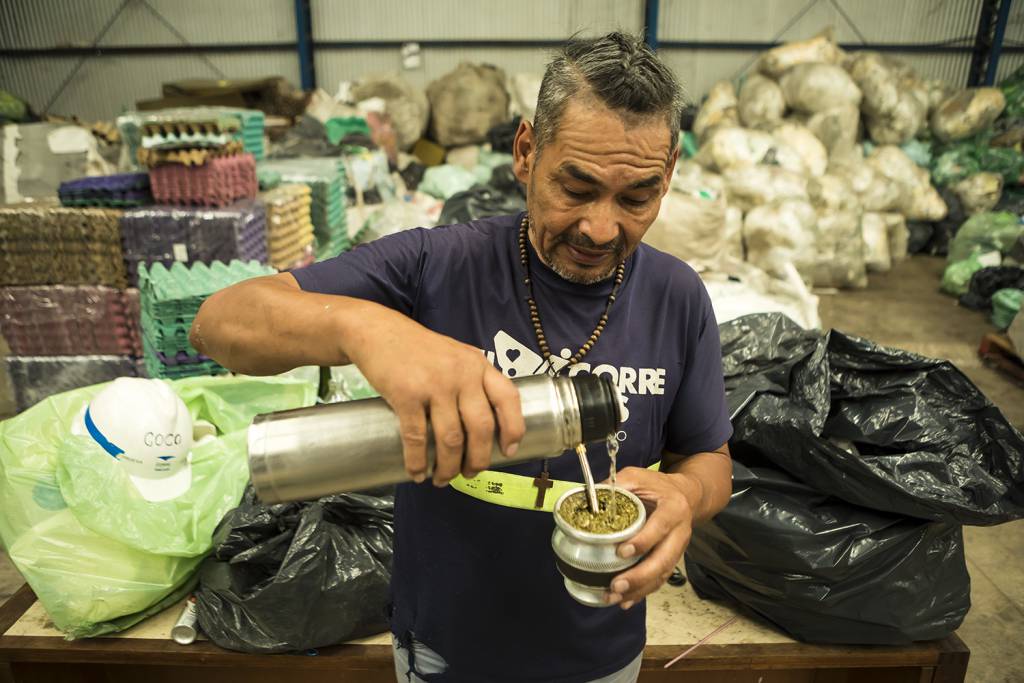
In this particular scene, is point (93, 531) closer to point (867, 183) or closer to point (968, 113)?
point (867, 183)

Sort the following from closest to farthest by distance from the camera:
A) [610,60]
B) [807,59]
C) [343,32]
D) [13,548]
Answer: [610,60]
[13,548]
[807,59]
[343,32]

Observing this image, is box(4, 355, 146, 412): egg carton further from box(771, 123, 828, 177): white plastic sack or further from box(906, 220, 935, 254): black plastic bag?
box(906, 220, 935, 254): black plastic bag

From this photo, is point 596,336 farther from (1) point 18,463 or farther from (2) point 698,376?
(1) point 18,463

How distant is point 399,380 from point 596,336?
44 cm

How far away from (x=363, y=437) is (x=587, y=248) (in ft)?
1.49

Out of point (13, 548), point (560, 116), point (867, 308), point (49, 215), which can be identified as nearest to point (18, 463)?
point (13, 548)

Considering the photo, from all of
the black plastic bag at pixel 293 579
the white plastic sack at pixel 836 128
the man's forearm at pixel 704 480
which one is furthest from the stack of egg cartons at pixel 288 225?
the white plastic sack at pixel 836 128

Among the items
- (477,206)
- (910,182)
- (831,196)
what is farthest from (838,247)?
(477,206)

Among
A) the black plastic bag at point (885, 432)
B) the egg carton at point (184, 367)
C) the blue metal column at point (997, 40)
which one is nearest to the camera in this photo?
the black plastic bag at point (885, 432)

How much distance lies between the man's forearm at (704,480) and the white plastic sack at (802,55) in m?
7.49

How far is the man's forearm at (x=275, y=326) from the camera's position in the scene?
89 cm

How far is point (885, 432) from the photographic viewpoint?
183 centimetres

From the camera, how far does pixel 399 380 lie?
79 cm

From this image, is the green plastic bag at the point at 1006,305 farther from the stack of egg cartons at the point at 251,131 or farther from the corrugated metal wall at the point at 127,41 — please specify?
the corrugated metal wall at the point at 127,41
